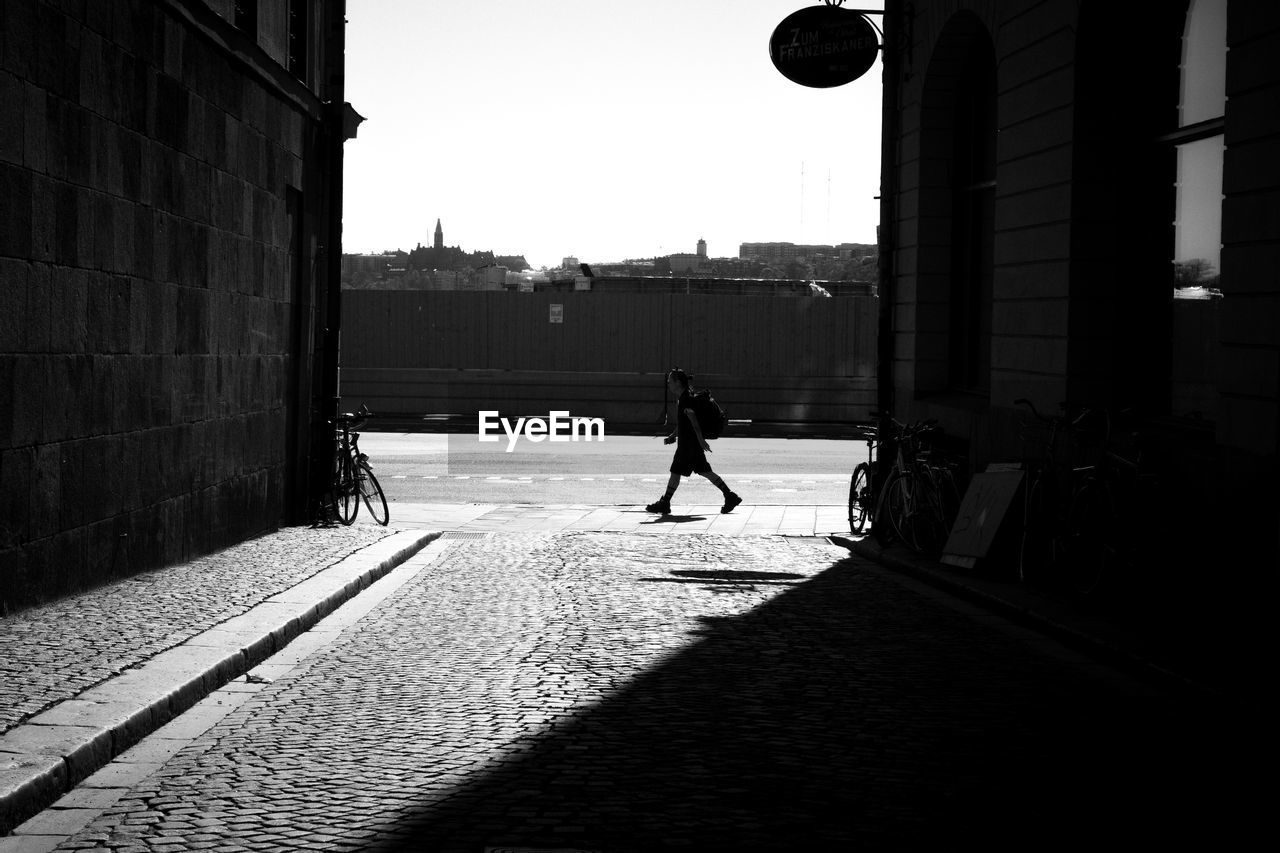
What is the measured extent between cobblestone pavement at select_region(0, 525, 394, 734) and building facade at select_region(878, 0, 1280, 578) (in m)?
5.62

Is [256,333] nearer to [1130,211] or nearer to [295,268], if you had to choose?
[295,268]

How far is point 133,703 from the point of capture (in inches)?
248

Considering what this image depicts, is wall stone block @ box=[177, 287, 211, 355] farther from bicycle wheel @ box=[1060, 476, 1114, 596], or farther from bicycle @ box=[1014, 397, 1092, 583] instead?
bicycle wheel @ box=[1060, 476, 1114, 596]

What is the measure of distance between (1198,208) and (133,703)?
7792mm

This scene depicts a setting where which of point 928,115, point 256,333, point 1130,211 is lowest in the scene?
point 256,333

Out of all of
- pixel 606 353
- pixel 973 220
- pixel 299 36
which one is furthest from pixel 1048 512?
pixel 606 353

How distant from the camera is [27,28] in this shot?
319 inches

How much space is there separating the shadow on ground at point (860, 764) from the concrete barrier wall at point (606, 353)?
2643cm

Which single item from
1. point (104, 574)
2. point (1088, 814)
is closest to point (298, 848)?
point (1088, 814)

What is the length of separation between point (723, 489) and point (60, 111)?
9899mm

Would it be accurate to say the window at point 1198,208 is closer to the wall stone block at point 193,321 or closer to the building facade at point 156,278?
the building facade at point 156,278

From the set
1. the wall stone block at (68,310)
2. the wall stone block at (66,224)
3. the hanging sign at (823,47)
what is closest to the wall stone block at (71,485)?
the wall stone block at (68,310)

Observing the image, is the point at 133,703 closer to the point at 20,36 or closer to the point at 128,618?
the point at 128,618

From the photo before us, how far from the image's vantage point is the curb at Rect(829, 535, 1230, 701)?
23.7 feet
